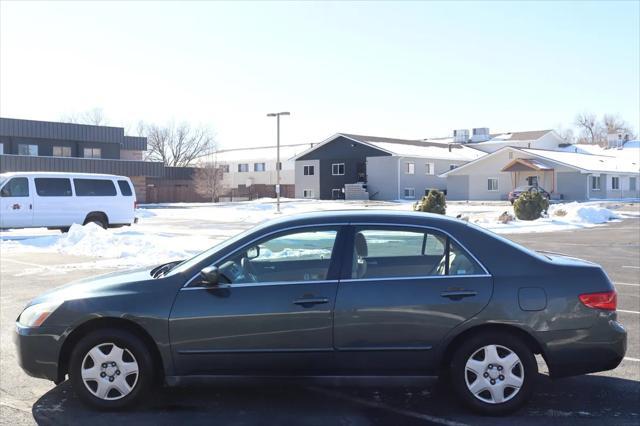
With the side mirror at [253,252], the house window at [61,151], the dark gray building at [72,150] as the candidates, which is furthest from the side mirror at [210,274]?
the house window at [61,151]

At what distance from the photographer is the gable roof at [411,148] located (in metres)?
61.8

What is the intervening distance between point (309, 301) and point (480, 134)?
81653 millimetres

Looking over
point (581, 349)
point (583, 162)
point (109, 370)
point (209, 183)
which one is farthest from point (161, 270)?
point (209, 183)

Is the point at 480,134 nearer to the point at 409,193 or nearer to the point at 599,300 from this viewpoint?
the point at 409,193

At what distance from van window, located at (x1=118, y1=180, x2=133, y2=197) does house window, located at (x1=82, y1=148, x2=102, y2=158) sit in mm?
35043

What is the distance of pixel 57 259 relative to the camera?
14562 millimetres

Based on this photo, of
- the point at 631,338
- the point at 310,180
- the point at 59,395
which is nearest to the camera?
the point at 59,395

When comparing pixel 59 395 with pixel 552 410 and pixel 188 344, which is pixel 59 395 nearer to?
pixel 188 344

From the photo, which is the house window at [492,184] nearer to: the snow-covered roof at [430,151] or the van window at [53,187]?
the snow-covered roof at [430,151]

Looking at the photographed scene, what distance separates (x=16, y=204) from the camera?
63.4 feet

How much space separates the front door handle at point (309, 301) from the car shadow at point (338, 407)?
672 mm

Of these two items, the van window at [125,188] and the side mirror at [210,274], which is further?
the van window at [125,188]

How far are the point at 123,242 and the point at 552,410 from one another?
13.5m

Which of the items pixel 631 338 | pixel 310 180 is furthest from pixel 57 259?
pixel 310 180
